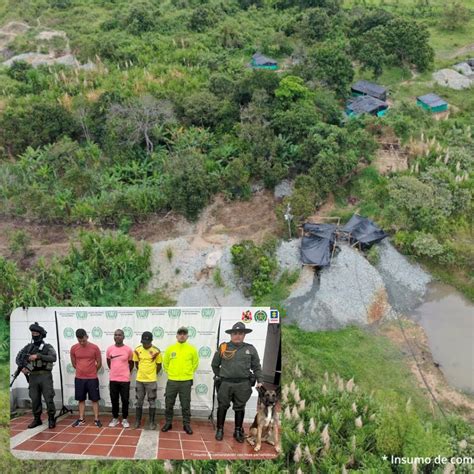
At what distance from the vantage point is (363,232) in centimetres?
1441

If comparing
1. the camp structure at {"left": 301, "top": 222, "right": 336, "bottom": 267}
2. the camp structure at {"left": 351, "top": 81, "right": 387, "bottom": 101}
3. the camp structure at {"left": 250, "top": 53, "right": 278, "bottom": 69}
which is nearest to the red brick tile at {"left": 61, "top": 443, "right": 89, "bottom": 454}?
the camp structure at {"left": 301, "top": 222, "right": 336, "bottom": 267}

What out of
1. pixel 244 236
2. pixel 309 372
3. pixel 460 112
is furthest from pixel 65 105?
pixel 460 112

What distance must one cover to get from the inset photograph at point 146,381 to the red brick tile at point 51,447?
1cm

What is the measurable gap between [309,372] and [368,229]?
203 inches

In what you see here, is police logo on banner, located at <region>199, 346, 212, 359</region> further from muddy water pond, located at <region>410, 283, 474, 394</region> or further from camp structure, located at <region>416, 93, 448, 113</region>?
camp structure, located at <region>416, 93, 448, 113</region>

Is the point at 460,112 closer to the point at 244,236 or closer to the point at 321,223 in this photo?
the point at 321,223

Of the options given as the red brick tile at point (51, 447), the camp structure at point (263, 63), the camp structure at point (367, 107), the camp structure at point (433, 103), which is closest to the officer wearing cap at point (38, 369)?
the red brick tile at point (51, 447)

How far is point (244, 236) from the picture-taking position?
15.1 metres

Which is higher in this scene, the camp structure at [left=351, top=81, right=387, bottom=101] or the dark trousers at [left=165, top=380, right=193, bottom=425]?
the camp structure at [left=351, top=81, right=387, bottom=101]

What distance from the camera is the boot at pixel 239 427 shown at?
713cm

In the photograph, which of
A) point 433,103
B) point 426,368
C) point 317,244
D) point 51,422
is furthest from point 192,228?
point 433,103

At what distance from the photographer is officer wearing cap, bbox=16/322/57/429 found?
23.6ft

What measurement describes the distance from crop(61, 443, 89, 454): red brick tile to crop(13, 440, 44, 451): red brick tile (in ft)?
1.22

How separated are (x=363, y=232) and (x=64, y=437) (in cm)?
991
